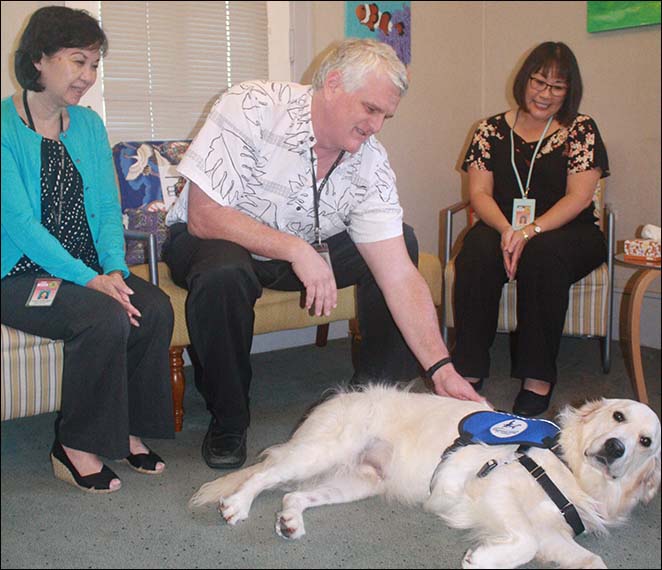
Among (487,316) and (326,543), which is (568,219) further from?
(326,543)

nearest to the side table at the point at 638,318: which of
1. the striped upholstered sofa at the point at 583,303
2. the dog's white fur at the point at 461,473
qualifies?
the striped upholstered sofa at the point at 583,303

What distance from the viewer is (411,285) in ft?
5.96

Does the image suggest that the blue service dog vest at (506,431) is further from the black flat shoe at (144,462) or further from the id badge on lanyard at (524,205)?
the id badge on lanyard at (524,205)

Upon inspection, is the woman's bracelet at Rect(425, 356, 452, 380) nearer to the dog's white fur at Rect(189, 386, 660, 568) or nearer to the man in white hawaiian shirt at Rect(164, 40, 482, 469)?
the man in white hawaiian shirt at Rect(164, 40, 482, 469)

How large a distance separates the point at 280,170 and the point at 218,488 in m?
0.77

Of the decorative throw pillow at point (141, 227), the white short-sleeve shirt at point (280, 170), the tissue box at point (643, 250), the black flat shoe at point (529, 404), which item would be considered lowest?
the black flat shoe at point (529, 404)

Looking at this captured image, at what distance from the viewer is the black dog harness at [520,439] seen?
1293 mm

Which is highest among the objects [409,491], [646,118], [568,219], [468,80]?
[468,80]

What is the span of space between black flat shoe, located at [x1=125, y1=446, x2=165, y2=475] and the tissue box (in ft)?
5.19

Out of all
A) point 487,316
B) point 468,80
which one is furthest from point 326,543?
point 468,80

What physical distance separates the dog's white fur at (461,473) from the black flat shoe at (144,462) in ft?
0.77

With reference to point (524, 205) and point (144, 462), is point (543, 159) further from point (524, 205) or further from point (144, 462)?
point (144, 462)

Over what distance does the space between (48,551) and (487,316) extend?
1606mm

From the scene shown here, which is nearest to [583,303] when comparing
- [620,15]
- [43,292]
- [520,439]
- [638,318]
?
[638,318]
